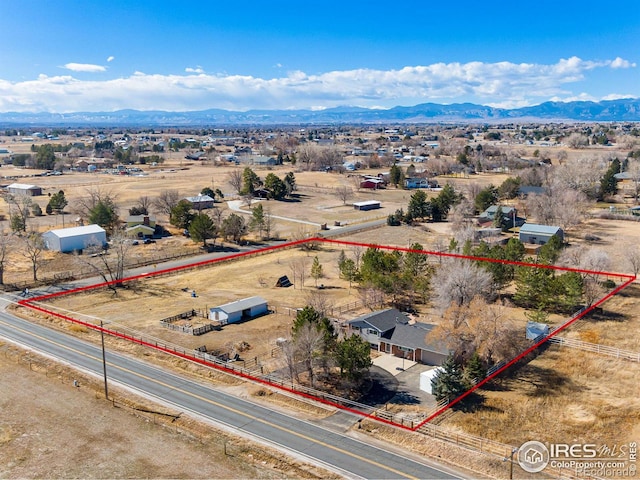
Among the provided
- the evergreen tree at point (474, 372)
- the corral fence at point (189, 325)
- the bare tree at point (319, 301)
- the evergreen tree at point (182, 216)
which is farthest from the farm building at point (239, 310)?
the evergreen tree at point (182, 216)

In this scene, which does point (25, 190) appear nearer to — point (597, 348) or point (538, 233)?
point (538, 233)

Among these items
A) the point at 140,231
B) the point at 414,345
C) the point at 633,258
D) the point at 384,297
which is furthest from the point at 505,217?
the point at 140,231

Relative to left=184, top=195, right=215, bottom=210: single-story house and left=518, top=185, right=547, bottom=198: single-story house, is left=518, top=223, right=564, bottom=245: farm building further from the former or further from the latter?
left=184, top=195, right=215, bottom=210: single-story house

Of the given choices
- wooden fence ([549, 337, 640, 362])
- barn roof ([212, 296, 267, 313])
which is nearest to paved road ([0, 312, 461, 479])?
barn roof ([212, 296, 267, 313])

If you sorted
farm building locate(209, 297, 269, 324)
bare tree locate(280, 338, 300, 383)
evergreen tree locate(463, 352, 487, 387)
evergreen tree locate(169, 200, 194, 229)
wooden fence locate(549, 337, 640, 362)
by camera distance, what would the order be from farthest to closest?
evergreen tree locate(169, 200, 194, 229) < farm building locate(209, 297, 269, 324) < wooden fence locate(549, 337, 640, 362) < bare tree locate(280, 338, 300, 383) < evergreen tree locate(463, 352, 487, 387)

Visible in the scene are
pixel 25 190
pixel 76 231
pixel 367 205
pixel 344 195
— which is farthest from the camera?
pixel 25 190

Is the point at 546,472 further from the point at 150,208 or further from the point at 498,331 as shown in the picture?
the point at 150,208

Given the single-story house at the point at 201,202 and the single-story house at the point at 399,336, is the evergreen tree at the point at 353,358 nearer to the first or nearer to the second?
the single-story house at the point at 399,336

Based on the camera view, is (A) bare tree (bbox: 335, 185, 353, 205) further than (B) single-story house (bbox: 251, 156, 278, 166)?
No
